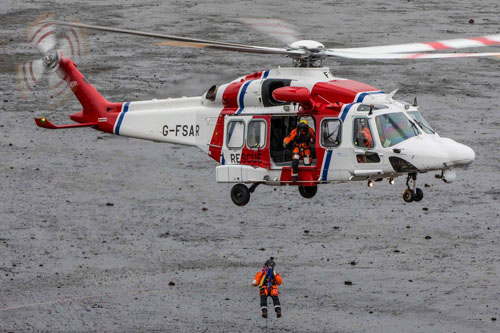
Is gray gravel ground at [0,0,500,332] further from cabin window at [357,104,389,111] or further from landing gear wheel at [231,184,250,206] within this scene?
cabin window at [357,104,389,111]

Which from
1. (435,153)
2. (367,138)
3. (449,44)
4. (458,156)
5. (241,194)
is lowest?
(241,194)

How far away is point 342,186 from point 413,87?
1113cm

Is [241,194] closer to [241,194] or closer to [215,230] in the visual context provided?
[241,194]

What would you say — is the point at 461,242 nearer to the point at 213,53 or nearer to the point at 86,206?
the point at 86,206

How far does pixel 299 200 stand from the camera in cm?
5622

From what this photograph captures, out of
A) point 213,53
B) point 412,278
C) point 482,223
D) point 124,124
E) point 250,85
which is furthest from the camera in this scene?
point 213,53

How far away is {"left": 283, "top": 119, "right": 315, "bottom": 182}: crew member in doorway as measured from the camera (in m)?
33.7

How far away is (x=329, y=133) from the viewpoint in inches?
1326

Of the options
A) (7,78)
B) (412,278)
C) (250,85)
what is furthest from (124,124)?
(7,78)

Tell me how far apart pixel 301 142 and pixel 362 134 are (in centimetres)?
181

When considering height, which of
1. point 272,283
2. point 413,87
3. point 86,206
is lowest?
point 272,283

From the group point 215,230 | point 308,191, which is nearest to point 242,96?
point 308,191

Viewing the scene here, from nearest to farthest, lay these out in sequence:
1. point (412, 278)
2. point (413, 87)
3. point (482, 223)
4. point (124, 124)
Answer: point (124, 124)
point (412, 278)
point (482, 223)
point (413, 87)

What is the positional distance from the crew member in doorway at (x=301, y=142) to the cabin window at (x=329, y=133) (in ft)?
1.09
